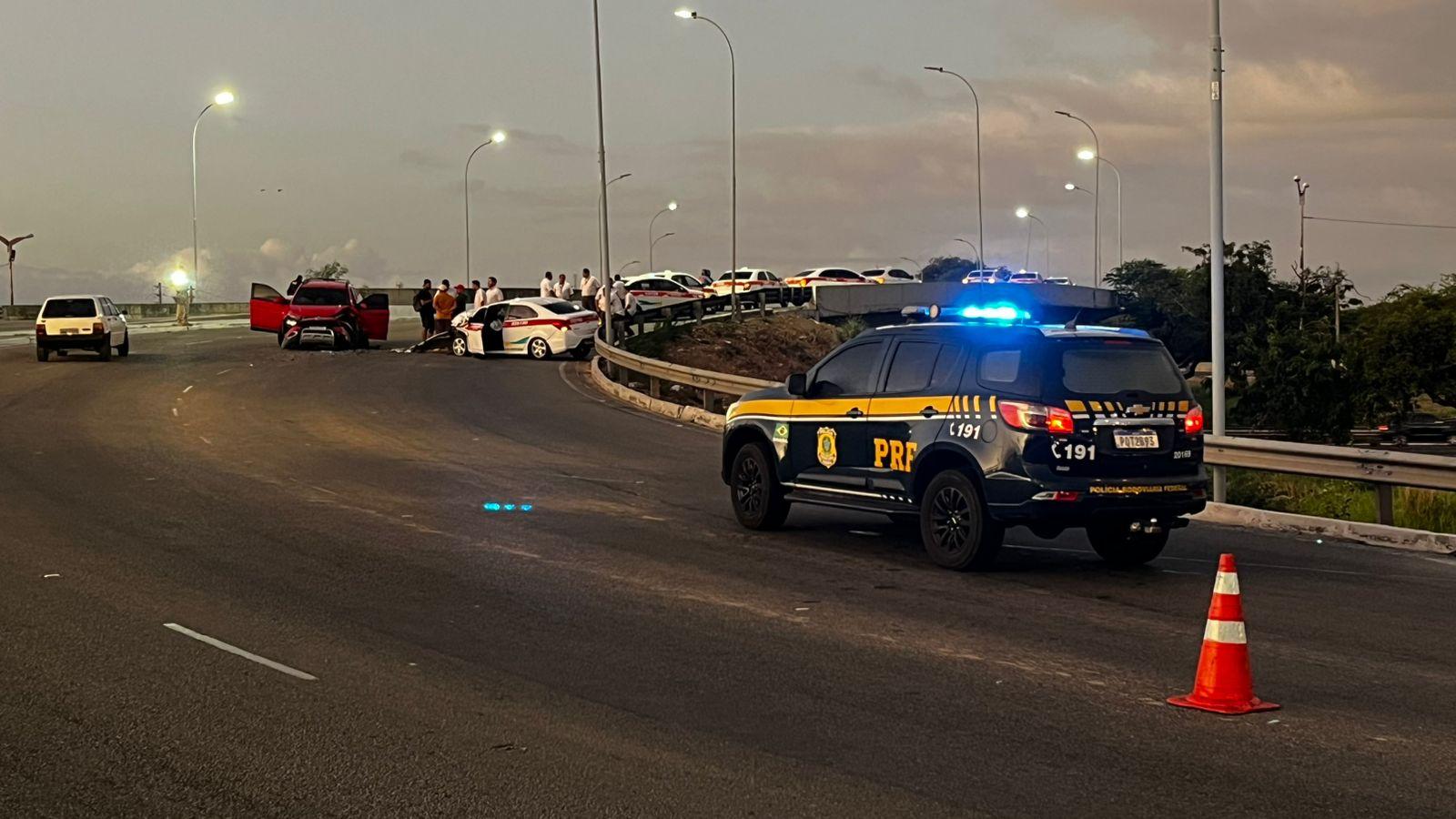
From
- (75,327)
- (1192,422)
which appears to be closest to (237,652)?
(1192,422)

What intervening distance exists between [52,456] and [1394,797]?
18318 millimetres

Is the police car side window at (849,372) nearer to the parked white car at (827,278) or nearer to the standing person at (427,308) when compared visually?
the standing person at (427,308)

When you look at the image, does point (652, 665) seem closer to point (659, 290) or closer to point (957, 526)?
point (957, 526)

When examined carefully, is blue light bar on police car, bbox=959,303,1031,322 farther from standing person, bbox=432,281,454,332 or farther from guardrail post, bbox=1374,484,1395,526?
standing person, bbox=432,281,454,332

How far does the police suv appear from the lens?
11805mm

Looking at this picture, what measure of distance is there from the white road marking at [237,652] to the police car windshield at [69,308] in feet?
102

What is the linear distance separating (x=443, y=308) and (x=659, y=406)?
55.3 feet

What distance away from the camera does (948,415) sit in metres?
12.4

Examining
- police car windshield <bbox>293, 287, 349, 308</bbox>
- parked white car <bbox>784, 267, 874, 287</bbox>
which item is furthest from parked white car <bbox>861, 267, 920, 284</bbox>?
police car windshield <bbox>293, 287, 349, 308</bbox>

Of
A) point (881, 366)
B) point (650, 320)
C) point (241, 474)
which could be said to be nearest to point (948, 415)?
point (881, 366)

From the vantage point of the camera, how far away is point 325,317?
42156 mm

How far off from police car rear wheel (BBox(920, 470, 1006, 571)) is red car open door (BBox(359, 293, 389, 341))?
32774 mm

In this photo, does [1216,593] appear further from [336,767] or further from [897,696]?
[336,767]

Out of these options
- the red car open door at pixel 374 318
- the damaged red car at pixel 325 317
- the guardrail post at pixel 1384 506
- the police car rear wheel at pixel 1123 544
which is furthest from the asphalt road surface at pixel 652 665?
the red car open door at pixel 374 318
